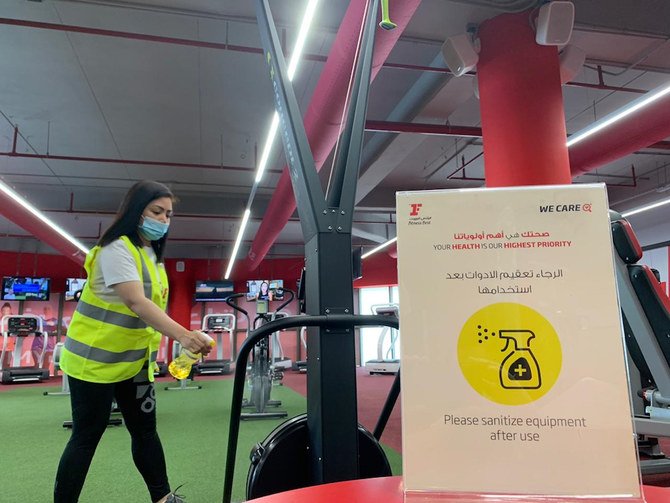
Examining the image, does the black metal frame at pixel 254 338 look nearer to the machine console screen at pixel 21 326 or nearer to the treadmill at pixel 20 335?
the treadmill at pixel 20 335

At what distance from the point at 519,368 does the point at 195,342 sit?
1.15m

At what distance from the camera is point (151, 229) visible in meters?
1.85

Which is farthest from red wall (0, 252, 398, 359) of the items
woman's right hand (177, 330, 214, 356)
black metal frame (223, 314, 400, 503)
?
black metal frame (223, 314, 400, 503)

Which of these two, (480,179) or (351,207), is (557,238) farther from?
(480,179)

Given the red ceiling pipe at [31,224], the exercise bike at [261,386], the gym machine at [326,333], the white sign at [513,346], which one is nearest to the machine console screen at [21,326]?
the red ceiling pipe at [31,224]

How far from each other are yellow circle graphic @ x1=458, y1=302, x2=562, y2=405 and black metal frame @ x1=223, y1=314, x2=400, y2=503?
0.95 feet

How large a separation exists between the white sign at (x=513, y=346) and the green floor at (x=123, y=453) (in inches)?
60.0

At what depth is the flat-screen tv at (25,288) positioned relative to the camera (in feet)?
39.7

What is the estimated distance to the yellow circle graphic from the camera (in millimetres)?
579

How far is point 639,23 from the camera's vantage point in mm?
A: 4207

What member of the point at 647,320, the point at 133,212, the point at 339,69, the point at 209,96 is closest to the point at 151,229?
the point at 133,212

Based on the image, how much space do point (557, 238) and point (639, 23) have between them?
487 centimetres

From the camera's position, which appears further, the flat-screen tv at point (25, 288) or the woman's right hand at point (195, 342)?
the flat-screen tv at point (25, 288)

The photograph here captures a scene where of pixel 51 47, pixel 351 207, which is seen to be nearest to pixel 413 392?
pixel 351 207
